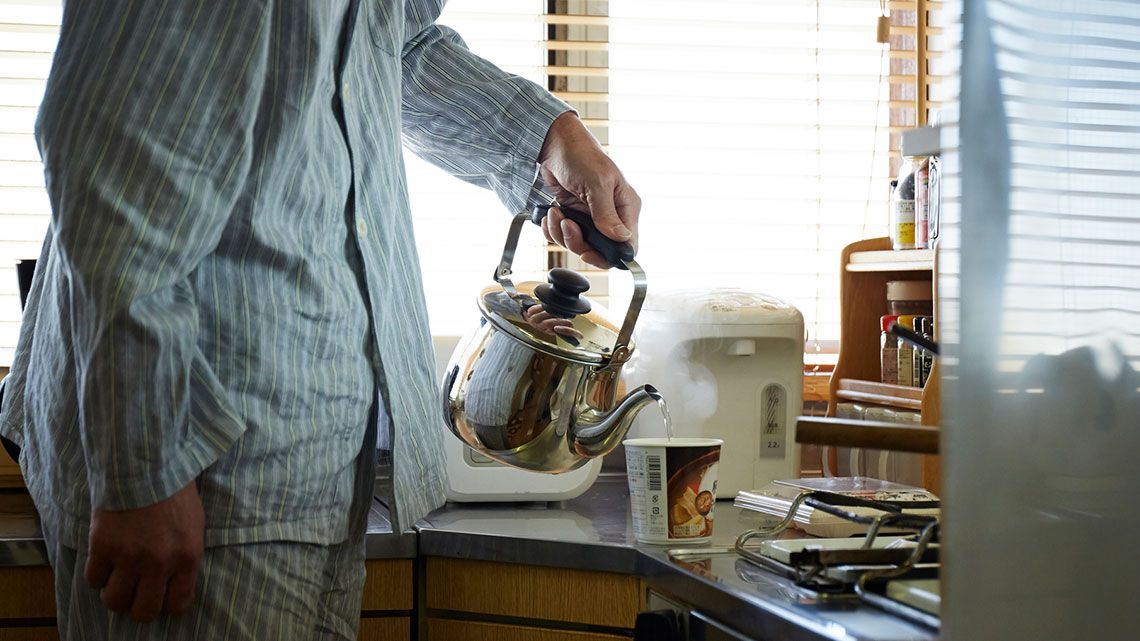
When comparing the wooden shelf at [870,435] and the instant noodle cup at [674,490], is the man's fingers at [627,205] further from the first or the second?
the wooden shelf at [870,435]

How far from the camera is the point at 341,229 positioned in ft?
3.20

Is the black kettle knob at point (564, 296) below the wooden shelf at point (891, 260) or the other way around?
below

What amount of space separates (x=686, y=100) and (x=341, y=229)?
1.27 m

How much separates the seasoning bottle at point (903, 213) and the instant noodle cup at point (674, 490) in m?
0.72

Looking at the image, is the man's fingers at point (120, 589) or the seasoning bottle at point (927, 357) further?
the seasoning bottle at point (927, 357)

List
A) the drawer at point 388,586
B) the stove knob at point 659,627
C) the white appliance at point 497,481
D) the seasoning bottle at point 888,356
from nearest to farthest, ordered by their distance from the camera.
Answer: the stove knob at point 659,627 → the drawer at point 388,586 → the white appliance at point 497,481 → the seasoning bottle at point 888,356

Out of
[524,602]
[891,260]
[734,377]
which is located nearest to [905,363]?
[891,260]

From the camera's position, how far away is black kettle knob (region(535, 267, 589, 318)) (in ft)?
3.52

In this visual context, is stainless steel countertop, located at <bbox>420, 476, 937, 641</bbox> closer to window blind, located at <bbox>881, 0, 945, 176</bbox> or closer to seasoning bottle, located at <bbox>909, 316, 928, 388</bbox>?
seasoning bottle, located at <bbox>909, 316, 928, 388</bbox>

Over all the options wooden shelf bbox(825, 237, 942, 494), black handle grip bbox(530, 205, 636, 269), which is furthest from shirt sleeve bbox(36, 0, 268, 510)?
wooden shelf bbox(825, 237, 942, 494)

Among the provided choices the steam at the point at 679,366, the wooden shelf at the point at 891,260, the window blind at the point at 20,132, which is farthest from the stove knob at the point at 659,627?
the window blind at the point at 20,132

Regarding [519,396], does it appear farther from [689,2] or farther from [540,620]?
[689,2]

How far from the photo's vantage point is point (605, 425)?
1.07 metres

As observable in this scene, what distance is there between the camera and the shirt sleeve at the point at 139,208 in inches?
30.9
